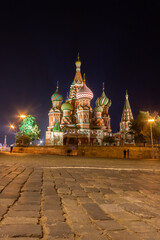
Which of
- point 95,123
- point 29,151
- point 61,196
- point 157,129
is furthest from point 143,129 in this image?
point 61,196

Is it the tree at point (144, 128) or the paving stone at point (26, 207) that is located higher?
the tree at point (144, 128)

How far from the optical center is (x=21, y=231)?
1.91 meters

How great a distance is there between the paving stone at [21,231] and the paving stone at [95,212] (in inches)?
29.6

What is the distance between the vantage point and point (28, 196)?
3355mm

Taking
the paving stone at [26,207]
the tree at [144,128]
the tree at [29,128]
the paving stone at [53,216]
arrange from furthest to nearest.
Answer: the tree at [29,128] < the tree at [144,128] < the paving stone at [26,207] < the paving stone at [53,216]

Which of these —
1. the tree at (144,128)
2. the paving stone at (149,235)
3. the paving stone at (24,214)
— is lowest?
the paving stone at (149,235)

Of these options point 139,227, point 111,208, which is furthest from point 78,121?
point 139,227

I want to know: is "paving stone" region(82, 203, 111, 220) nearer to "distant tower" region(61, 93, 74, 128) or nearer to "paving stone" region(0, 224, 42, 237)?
"paving stone" region(0, 224, 42, 237)

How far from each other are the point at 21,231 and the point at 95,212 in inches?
41.7

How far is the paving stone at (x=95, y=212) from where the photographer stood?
7.85 ft

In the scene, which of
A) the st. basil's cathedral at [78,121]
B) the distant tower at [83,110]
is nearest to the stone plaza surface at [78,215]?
the st. basil's cathedral at [78,121]

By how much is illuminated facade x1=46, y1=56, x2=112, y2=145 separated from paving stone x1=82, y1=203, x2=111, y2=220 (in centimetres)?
4791

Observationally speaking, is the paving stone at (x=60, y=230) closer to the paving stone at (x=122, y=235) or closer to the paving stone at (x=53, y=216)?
the paving stone at (x=53, y=216)

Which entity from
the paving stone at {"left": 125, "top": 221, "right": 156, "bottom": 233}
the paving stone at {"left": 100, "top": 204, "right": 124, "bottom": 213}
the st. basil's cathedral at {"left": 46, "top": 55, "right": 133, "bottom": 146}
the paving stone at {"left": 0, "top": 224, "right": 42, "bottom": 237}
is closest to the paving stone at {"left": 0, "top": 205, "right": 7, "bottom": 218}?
the paving stone at {"left": 0, "top": 224, "right": 42, "bottom": 237}
